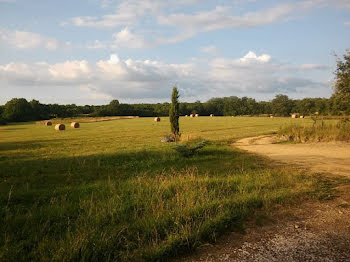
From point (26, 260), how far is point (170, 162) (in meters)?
9.13

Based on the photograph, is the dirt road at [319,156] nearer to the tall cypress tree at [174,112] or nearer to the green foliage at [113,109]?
the tall cypress tree at [174,112]

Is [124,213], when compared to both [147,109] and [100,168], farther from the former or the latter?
[147,109]

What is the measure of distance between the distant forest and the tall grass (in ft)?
147

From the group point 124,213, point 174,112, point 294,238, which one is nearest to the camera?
point 294,238

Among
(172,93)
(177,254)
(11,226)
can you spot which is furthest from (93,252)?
(172,93)

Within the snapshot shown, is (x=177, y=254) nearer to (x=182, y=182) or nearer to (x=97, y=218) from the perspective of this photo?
(x=97, y=218)

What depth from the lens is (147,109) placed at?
8862 centimetres

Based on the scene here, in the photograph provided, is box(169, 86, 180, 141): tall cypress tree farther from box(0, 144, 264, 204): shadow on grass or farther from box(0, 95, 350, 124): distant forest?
box(0, 95, 350, 124): distant forest

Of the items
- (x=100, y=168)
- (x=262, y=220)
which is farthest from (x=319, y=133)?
(x=262, y=220)

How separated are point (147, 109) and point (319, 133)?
72323mm

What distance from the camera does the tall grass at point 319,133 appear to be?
19141 mm

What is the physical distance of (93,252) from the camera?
13.4ft

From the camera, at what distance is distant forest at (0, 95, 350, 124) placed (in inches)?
2808

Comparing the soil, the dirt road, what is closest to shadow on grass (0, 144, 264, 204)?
the dirt road
